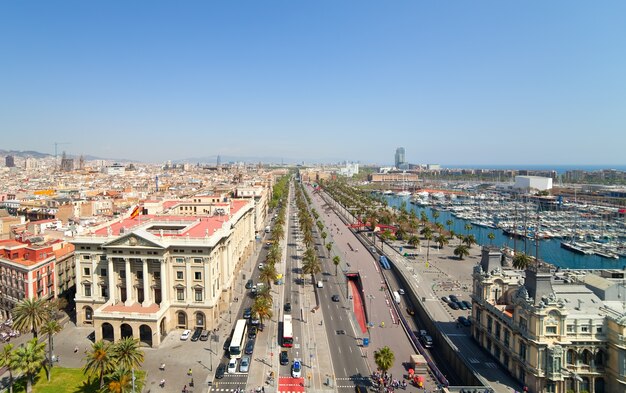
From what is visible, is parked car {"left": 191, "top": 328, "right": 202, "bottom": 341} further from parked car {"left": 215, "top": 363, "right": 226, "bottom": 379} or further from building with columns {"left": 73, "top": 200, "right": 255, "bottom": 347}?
parked car {"left": 215, "top": 363, "right": 226, "bottom": 379}

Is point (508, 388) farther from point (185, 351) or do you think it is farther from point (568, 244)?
point (568, 244)

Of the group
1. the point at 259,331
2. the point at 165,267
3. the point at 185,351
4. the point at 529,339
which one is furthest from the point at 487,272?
the point at 165,267

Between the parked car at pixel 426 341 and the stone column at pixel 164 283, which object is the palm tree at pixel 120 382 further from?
the parked car at pixel 426 341

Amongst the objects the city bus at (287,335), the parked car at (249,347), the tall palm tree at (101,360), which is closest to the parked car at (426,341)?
the city bus at (287,335)

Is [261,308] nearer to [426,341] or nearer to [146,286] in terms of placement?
[146,286]

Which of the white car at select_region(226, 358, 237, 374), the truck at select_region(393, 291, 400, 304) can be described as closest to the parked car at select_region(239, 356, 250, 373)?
the white car at select_region(226, 358, 237, 374)
